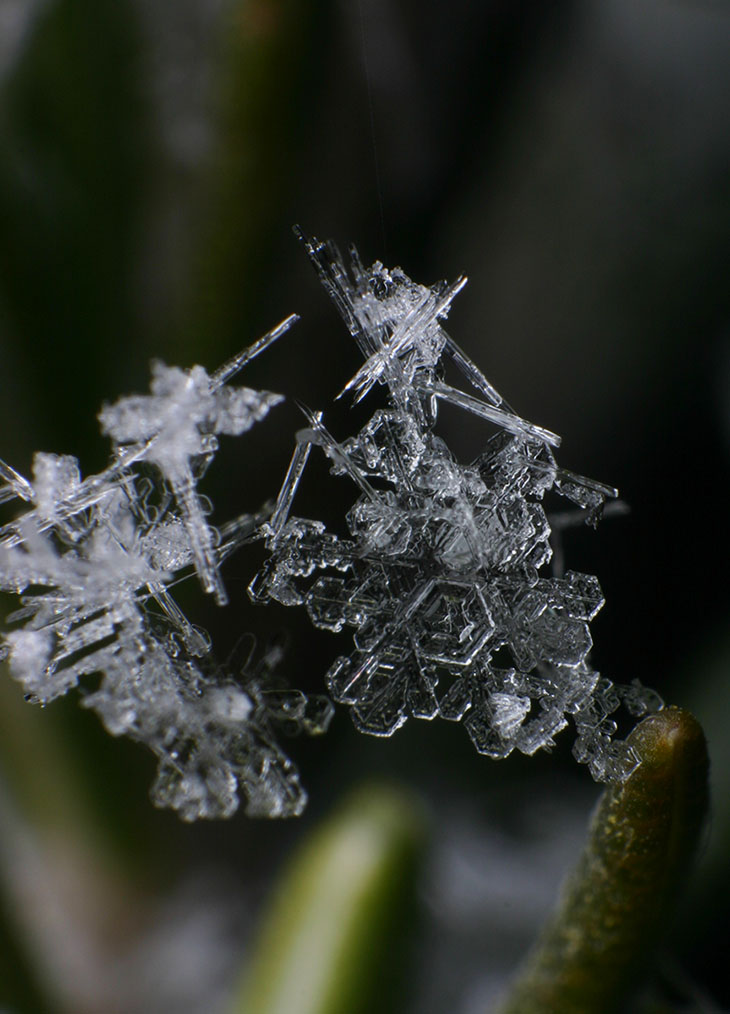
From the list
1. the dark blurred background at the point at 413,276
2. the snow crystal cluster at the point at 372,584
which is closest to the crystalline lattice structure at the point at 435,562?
the snow crystal cluster at the point at 372,584

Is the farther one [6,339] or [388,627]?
[6,339]

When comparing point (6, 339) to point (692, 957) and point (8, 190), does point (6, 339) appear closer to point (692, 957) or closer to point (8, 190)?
point (8, 190)

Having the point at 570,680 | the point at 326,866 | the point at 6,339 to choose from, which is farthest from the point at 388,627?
the point at 6,339

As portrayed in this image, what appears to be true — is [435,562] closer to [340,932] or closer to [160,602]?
[160,602]

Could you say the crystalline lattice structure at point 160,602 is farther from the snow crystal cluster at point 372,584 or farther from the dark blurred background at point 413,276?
the dark blurred background at point 413,276

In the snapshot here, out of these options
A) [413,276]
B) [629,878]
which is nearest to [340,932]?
[629,878]

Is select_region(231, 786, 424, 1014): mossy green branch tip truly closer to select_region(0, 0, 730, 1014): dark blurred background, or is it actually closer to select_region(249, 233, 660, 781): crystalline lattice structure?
select_region(0, 0, 730, 1014): dark blurred background
